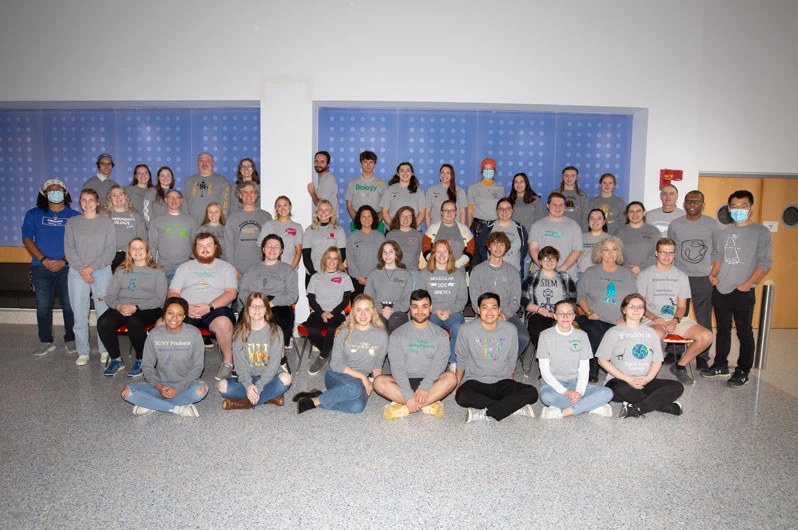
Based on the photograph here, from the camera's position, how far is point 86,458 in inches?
127

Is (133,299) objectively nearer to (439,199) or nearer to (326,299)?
(326,299)

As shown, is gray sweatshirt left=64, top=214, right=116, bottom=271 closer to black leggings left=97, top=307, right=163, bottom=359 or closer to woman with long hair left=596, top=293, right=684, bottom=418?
black leggings left=97, top=307, right=163, bottom=359

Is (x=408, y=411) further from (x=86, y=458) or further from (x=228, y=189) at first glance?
(x=228, y=189)

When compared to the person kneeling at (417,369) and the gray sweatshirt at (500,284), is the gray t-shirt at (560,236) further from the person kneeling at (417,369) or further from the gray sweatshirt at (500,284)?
the person kneeling at (417,369)

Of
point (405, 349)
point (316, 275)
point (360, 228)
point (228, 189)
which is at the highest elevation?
point (228, 189)

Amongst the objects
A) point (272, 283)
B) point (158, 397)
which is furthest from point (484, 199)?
point (158, 397)

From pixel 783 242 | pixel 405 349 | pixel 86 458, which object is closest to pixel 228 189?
pixel 405 349

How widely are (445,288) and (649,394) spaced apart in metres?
1.88

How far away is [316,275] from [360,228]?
896 mm

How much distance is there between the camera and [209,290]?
496 centimetres

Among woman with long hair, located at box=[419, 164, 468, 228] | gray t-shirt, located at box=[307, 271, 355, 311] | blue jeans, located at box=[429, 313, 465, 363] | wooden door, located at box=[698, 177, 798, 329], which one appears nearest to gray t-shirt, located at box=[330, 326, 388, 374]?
blue jeans, located at box=[429, 313, 465, 363]

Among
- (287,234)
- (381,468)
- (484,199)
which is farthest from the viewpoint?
(484,199)

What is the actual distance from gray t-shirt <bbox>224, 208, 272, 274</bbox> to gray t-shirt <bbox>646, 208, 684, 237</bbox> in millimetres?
4119

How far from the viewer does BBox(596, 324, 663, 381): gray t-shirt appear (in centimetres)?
421
